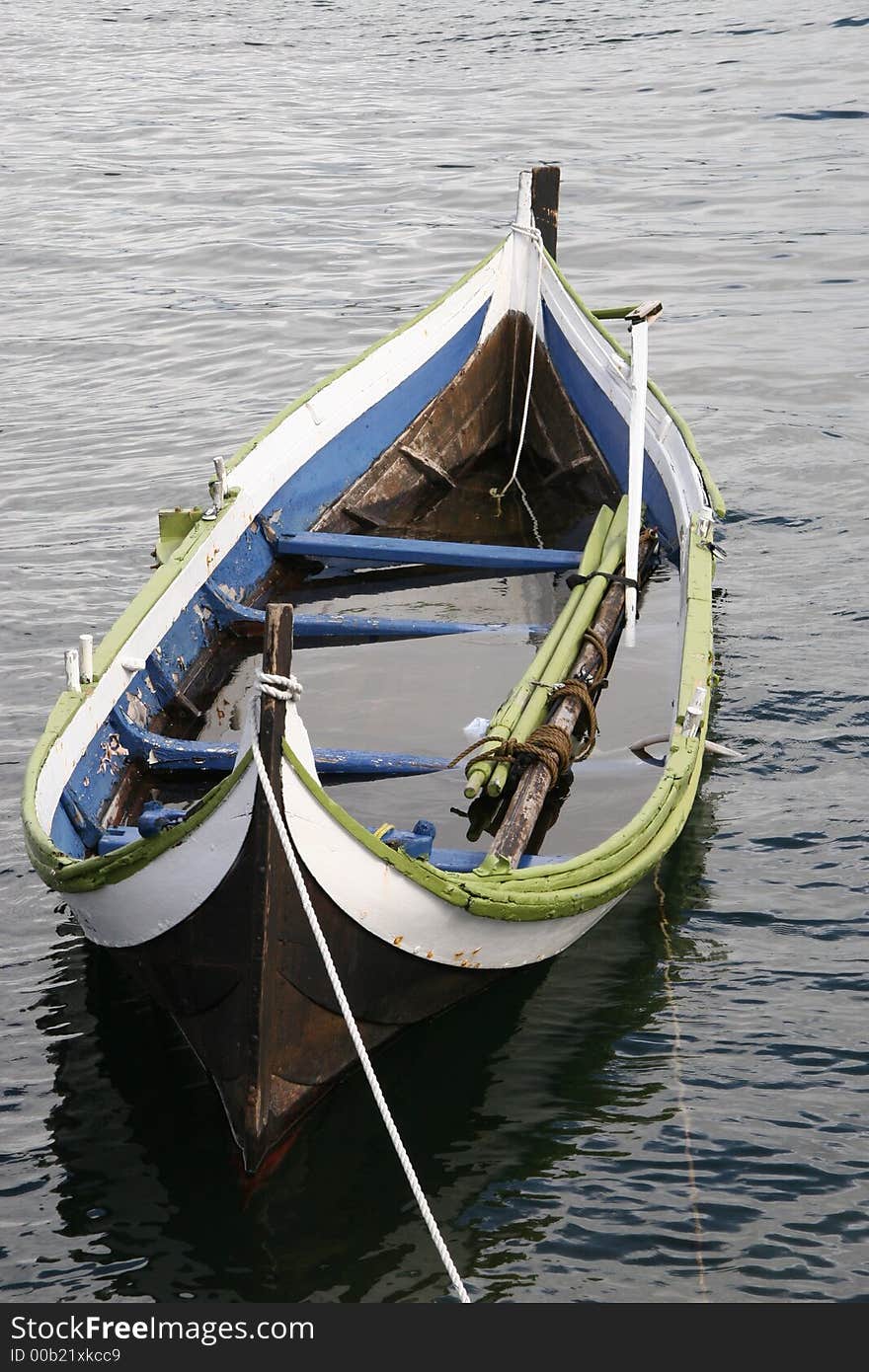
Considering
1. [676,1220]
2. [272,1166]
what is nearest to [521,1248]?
[676,1220]

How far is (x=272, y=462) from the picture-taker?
10.4 m

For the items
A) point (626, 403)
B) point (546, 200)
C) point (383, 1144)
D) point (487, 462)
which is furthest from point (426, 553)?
point (383, 1144)

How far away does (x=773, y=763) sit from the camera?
9.38 meters

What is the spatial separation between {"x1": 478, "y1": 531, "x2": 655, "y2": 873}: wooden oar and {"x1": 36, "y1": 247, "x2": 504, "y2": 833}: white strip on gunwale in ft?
6.56

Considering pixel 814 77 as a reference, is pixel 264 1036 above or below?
below

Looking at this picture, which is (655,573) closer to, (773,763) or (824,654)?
(824,654)

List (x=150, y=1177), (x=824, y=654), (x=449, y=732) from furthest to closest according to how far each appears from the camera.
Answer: (x=824, y=654), (x=449, y=732), (x=150, y=1177)

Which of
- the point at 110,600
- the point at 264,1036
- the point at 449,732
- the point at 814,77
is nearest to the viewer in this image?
the point at 264,1036

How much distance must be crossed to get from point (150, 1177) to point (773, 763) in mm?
4637

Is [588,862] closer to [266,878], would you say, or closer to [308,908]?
[308,908]

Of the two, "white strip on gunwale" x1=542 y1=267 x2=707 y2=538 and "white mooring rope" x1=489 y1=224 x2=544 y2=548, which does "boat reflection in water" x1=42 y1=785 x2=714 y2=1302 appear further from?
"white mooring rope" x1=489 y1=224 x2=544 y2=548

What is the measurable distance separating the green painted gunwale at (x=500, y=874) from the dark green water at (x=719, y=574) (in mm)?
852

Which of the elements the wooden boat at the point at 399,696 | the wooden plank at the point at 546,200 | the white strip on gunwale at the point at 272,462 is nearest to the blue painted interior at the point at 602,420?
the wooden boat at the point at 399,696

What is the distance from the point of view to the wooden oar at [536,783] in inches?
283
